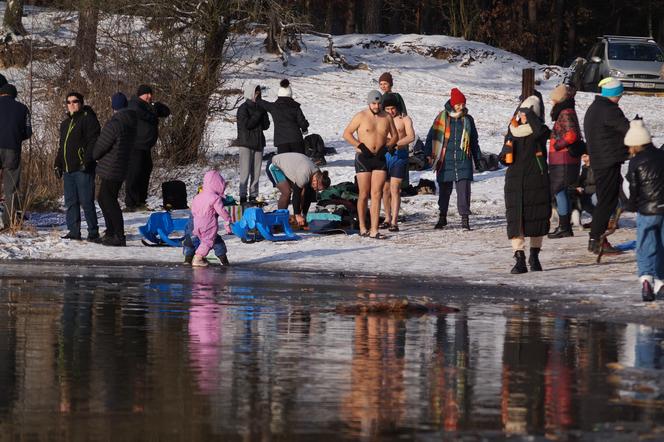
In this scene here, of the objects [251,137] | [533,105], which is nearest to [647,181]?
[533,105]

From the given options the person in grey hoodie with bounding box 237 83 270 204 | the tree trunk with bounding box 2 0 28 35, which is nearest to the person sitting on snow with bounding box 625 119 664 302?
the person in grey hoodie with bounding box 237 83 270 204

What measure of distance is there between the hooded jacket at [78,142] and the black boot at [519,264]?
577cm

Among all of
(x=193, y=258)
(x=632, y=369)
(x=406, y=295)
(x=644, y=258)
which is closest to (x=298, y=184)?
(x=193, y=258)

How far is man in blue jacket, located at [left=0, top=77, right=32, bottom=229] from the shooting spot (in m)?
19.5

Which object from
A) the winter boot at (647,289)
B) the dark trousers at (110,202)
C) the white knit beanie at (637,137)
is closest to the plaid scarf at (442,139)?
the dark trousers at (110,202)

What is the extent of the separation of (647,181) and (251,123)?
10550 millimetres

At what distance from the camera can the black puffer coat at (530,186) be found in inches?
612

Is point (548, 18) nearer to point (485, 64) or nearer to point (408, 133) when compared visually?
point (485, 64)

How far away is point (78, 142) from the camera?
19.0 meters

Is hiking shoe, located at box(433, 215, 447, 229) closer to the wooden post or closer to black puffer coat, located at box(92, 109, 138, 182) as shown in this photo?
the wooden post

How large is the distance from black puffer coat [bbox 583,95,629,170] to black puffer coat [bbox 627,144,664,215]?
3.12 metres

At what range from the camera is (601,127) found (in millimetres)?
16406

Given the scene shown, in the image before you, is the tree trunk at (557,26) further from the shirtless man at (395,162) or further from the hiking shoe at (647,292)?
the hiking shoe at (647,292)

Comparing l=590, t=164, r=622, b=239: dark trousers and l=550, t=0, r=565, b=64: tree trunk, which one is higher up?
l=550, t=0, r=565, b=64: tree trunk
